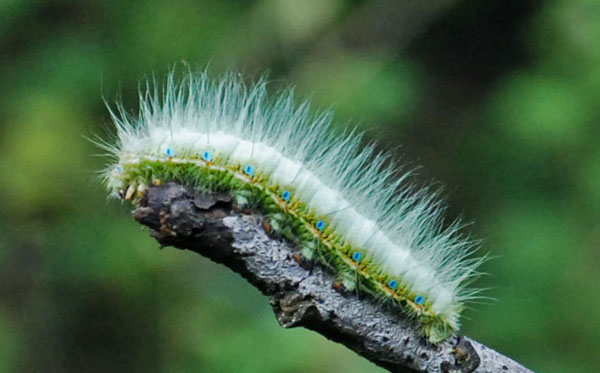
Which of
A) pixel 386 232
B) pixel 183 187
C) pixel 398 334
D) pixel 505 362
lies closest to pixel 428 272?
pixel 386 232

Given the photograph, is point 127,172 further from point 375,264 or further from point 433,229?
point 433,229

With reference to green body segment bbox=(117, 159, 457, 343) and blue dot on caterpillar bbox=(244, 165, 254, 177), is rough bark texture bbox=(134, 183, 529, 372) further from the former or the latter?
blue dot on caterpillar bbox=(244, 165, 254, 177)

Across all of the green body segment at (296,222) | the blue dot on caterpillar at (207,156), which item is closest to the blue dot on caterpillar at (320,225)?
the green body segment at (296,222)

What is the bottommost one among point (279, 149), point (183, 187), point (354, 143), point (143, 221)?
point (143, 221)

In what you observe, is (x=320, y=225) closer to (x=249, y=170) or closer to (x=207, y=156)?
(x=249, y=170)

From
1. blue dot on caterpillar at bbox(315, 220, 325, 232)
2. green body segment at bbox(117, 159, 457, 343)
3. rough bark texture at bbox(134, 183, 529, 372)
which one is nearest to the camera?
rough bark texture at bbox(134, 183, 529, 372)

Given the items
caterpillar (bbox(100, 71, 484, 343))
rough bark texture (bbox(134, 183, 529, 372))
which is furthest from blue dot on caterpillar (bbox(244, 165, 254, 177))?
rough bark texture (bbox(134, 183, 529, 372))
